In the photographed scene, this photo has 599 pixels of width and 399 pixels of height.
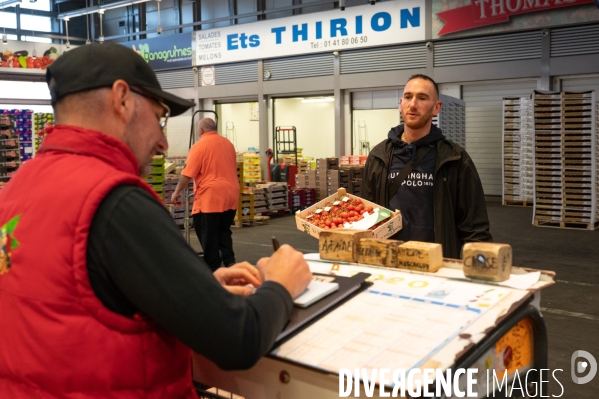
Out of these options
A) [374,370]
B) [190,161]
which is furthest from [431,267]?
[190,161]

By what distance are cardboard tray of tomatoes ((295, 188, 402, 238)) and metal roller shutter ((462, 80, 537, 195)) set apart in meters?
11.6

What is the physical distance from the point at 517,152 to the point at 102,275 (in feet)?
44.9

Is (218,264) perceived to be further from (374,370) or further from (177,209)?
(374,370)

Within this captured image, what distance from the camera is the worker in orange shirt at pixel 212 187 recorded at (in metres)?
7.55

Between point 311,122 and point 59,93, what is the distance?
20.0 m

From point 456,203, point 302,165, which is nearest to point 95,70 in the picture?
point 456,203

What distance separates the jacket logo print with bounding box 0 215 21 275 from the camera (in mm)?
1438

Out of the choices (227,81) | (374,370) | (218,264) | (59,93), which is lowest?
(218,264)

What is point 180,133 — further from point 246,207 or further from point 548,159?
point 548,159

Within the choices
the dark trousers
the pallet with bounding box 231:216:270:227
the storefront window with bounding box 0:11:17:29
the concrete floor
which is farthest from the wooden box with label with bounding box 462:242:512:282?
the storefront window with bounding box 0:11:17:29

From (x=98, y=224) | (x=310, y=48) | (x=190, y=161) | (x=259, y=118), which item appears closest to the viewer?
(x=98, y=224)

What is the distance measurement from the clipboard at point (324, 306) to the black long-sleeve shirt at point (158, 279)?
0.91ft

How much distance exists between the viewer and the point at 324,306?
1.81 meters

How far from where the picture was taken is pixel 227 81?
63.2ft
